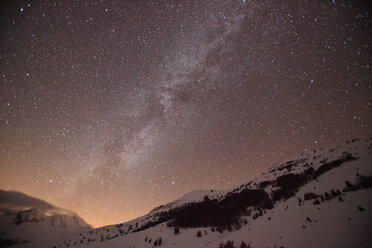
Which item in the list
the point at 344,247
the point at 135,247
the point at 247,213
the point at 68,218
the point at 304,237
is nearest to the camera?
the point at 344,247

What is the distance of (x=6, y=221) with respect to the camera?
50188mm

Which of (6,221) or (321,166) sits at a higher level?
(6,221)

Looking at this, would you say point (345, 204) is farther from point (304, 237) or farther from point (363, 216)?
point (304, 237)

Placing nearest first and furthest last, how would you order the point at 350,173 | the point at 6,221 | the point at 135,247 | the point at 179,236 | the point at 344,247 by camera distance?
the point at 344,247
the point at 350,173
the point at 135,247
the point at 179,236
the point at 6,221

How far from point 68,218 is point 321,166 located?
6662 cm

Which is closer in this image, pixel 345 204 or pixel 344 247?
pixel 344 247

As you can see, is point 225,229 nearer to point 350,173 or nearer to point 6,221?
point 350,173

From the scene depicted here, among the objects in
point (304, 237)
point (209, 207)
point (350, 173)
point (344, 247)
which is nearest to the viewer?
point (344, 247)

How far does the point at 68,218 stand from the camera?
54.5 m

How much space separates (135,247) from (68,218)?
57074 millimetres

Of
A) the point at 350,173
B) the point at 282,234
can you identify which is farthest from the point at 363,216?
the point at 350,173

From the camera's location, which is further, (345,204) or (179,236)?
(179,236)

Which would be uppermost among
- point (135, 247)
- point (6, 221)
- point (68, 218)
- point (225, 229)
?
point (6, 221)

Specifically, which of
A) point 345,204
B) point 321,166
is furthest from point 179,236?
point 321,166
